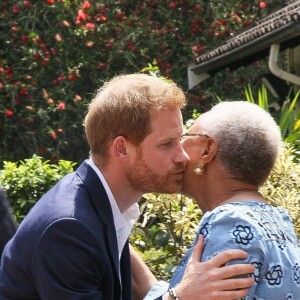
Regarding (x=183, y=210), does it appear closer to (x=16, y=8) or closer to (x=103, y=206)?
(x=103, y=206)

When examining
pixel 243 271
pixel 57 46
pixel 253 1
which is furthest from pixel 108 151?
pixel 253 1

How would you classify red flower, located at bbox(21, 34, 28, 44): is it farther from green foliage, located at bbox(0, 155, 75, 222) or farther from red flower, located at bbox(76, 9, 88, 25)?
green foliage, located at bbox(0, 155, 75, 222)

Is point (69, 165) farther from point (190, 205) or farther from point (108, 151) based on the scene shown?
point (108, 151)

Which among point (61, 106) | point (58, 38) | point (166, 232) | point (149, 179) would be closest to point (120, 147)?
point (149, 179)

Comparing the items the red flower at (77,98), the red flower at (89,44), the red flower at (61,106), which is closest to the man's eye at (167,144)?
the red flower at (61,106)

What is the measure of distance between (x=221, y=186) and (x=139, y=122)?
343 millimetres

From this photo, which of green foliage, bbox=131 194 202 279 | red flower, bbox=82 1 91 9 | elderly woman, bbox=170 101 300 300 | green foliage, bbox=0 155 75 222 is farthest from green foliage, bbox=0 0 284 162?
elderly woman, bbox=170 101 300 300

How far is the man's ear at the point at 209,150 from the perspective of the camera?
2.99 metres

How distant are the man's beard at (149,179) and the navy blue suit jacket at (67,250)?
11 centimetres

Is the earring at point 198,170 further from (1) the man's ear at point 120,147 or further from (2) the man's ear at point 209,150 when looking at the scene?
(1) the man's ear at point 120,147

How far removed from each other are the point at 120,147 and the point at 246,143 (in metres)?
0.40

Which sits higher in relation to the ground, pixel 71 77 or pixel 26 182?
pixel 71 77

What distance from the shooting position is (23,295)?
2861 mm

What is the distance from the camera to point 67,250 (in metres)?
2.74
